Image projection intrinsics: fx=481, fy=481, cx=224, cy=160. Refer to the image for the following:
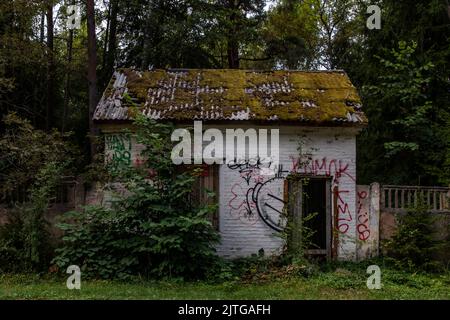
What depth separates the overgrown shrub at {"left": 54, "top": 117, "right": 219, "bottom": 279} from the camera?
31.4ft

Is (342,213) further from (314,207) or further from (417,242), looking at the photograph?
(417,242)

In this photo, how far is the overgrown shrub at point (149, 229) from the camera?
9.57 m

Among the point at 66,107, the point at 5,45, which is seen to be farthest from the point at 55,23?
the point at 5,45

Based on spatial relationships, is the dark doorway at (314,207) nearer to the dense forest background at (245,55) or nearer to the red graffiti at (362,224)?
the red graffiti at (362,224)

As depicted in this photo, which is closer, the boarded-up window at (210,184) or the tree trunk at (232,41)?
the boarded-up window at (210,184)

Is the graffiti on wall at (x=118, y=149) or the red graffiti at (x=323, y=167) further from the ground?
the graffiti on wall at (x=118, y=149)

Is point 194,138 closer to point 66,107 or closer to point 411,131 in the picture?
point 411,131

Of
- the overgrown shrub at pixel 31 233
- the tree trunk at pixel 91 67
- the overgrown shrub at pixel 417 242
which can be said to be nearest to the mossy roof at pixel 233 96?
the overgrown shrub at pixel 31 233

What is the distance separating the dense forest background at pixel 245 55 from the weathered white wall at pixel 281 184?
3261 mm

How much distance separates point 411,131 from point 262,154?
20.8ft

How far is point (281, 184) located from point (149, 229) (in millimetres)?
3651

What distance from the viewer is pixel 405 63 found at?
50.9 ft

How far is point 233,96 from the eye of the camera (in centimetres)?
1231

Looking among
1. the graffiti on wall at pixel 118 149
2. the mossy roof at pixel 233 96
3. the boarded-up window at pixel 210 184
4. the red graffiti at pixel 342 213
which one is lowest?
the red graffiti at pixel 342 213
